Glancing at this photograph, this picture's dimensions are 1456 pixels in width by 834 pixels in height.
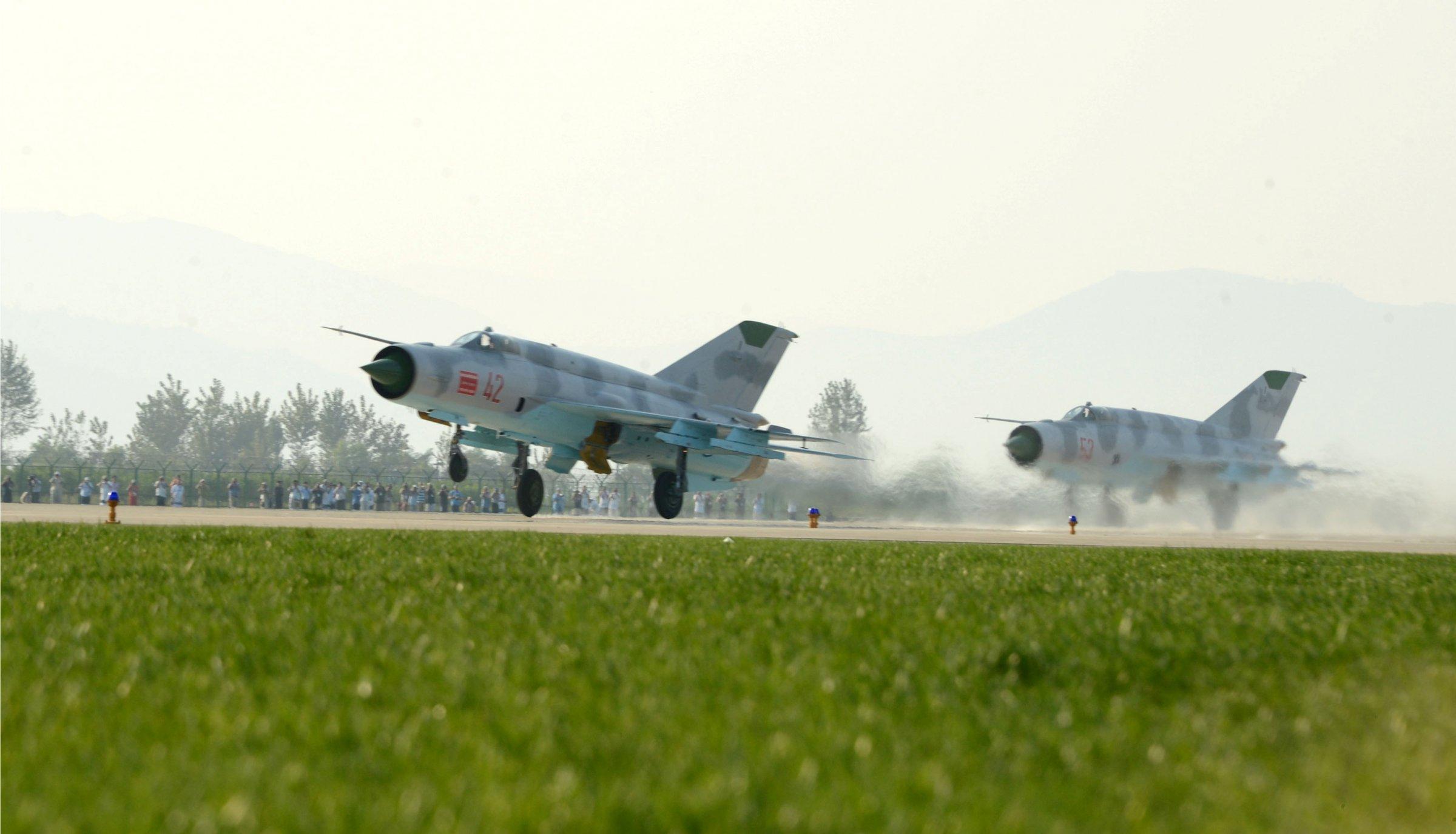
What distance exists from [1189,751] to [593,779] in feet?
6.15

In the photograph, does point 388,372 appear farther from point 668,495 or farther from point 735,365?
point 735,365

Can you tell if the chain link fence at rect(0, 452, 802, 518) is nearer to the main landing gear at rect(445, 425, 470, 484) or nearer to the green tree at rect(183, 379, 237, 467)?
the main landing gear at rect(445, 425, 470, 484)

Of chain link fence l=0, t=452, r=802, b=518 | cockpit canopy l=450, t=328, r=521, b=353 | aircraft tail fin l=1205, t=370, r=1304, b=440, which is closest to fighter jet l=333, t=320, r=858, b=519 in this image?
cockpit canopy l=450, t=328, r=521, b=353

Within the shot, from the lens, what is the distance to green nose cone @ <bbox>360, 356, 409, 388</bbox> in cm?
2581

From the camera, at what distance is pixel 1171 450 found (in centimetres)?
4512

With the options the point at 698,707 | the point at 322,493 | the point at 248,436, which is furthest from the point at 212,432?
the point at 698,707

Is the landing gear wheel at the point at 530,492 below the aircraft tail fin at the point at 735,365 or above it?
below

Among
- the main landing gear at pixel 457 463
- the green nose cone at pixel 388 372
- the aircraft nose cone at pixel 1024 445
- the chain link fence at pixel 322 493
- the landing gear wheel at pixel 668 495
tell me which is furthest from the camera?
the chain link fence at pixel 322 493

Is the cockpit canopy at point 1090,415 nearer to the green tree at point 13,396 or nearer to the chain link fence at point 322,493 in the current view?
the chain link fence at point 322,493

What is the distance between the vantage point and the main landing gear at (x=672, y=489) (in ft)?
103

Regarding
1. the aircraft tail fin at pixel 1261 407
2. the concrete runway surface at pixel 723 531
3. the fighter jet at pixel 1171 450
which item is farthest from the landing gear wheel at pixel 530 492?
the aircraft tail fin at pixel 1261 407

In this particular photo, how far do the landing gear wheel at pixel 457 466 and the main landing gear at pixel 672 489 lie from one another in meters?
5.73

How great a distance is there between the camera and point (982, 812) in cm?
296

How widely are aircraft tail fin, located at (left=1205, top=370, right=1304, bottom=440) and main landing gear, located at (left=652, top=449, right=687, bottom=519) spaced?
27.9 m
